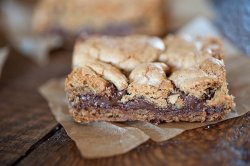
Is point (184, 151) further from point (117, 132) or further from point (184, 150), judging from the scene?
point (117, 132)

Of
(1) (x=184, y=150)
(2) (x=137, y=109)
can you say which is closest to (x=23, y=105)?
(2) (x=137, y=109)

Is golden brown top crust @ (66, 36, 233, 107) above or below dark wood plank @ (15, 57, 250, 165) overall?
above

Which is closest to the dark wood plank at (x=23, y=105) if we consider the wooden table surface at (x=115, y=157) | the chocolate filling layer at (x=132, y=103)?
the wooden table surface at (x=115, y=157)

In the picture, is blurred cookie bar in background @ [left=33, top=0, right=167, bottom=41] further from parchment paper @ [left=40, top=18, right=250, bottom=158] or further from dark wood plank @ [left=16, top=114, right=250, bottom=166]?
dark wood plank @ [left=16, top=114, right=250, bottom=166]

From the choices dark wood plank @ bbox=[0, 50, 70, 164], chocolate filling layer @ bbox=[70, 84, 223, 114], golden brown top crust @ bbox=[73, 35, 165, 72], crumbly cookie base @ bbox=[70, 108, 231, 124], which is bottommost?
dark wood plank @ bbox=[0, 50, 70, 164]

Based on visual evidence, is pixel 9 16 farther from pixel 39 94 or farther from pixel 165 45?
pixel 165 45

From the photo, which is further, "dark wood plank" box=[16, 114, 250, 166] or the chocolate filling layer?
the chocolate filling layer

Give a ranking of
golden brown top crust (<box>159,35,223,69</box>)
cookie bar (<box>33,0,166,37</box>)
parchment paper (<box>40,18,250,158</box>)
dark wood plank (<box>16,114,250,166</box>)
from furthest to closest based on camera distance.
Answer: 1. cookie bar (<box>33,0,166,37</box>)
2. golden brown top crust (<box>159,35,223,69</box>)
3. parchment paper (<box>40,18,250,158</box>)
4. dark wood plank (<box>16,114,250,166</box>)

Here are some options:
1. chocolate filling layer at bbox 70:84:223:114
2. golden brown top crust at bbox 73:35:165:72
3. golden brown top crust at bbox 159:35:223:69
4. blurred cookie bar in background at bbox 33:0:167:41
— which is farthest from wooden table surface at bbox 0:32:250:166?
blurred cookie bar in background at bbox 33:0:167:41
